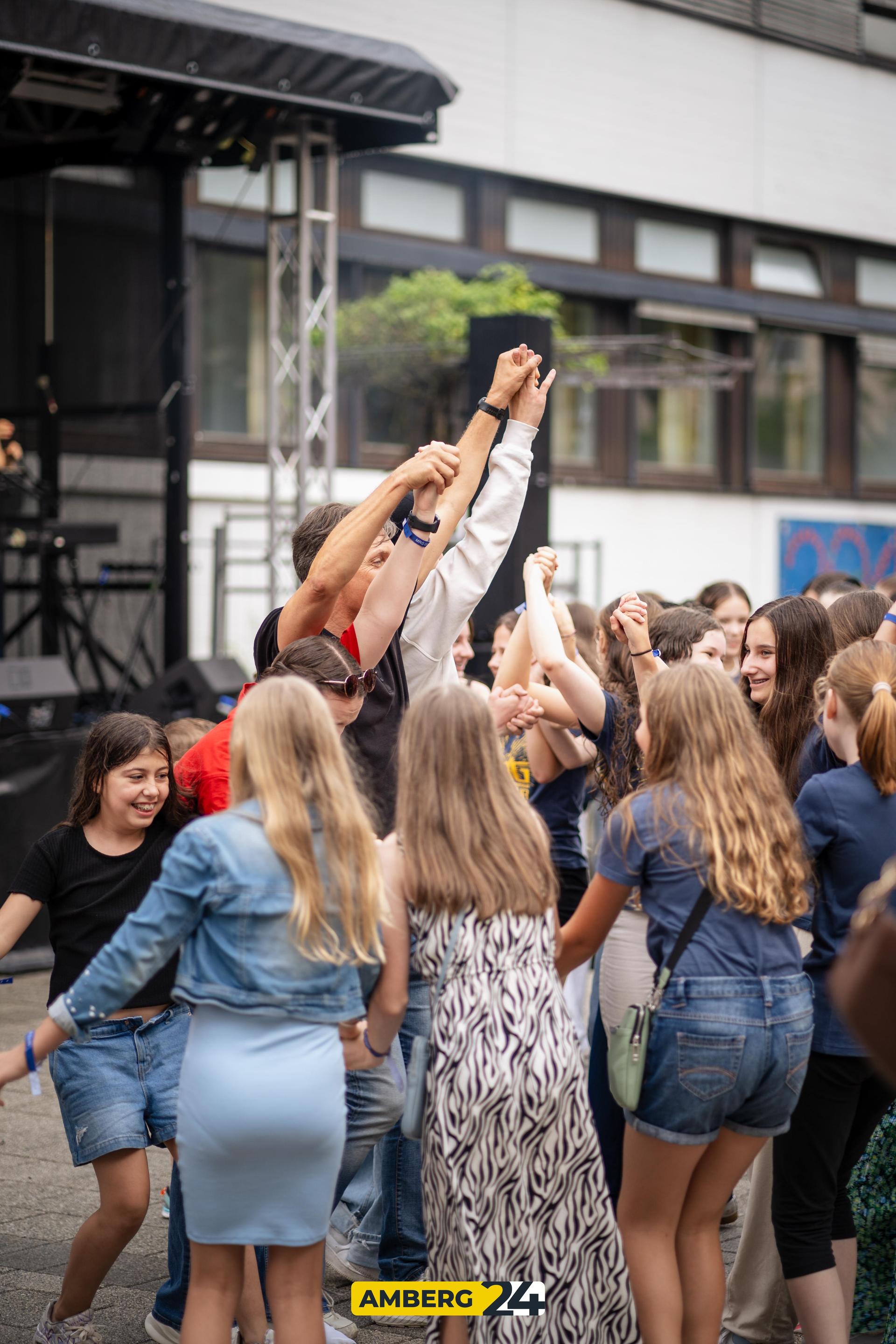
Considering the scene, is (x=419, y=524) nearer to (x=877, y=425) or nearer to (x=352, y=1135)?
(x=352, y=1135)

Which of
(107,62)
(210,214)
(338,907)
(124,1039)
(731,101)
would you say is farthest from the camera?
(731,101)

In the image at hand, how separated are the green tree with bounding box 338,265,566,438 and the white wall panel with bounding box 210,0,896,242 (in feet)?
8.43

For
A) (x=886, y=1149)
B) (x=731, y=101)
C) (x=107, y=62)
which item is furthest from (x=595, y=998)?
(x=731, y=101)

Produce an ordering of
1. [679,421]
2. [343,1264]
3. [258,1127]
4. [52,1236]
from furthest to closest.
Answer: [679,421] < [52,1236] < [343,1264] < [258,1127]

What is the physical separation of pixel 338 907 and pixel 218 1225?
0.64 meters

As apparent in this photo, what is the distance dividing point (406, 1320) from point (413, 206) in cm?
1274

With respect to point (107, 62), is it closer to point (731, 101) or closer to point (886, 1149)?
point (886, 1149)

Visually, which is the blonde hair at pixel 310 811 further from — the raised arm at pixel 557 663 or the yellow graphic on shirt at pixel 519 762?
the yellow graphic on shirt at pixel 519 762

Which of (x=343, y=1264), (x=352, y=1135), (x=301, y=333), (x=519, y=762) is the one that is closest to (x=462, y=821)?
(x=352, y=1135)

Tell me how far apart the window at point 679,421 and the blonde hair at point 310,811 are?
14.6m

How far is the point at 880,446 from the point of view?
20.2 m

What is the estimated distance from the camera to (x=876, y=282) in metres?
19.7

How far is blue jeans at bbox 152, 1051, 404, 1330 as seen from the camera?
11.6 ft

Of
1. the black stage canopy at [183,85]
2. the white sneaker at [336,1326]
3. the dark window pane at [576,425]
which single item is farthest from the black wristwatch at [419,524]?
the dark window pane at [576,425]
